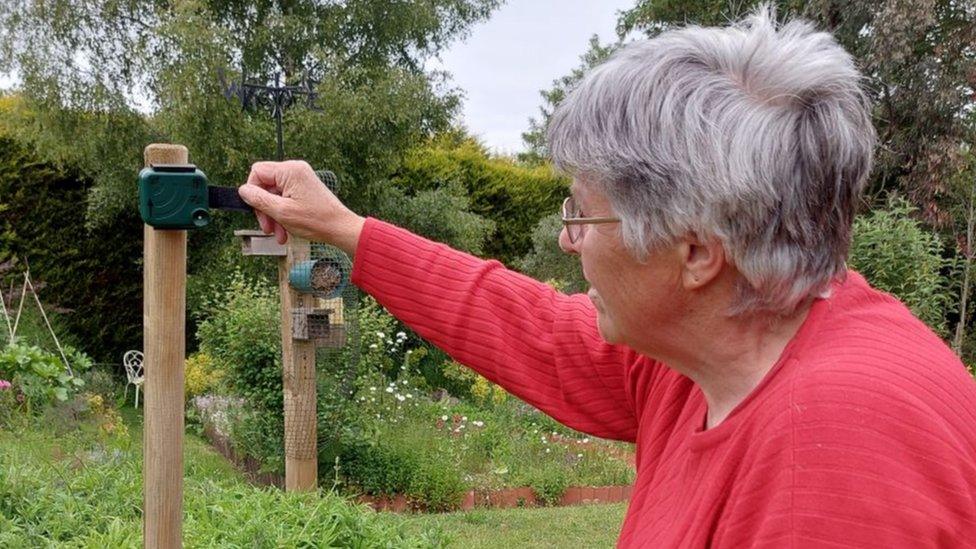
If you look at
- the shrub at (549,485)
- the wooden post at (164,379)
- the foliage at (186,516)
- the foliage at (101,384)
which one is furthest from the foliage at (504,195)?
the wooden post at (164,379)

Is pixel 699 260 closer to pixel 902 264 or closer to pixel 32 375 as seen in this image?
pixel 902 264

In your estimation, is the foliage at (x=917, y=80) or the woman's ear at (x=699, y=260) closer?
the woman's ear at (x=699, y=260)

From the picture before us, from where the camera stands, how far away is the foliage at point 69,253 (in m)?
8.23

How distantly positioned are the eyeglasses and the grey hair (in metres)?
0.04

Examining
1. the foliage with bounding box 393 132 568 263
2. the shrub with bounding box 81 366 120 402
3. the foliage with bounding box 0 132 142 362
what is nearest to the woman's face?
the shrub with bounding box 81 366 120 402

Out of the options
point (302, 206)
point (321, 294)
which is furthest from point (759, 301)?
point (321, 294)

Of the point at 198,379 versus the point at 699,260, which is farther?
the point at 198,379

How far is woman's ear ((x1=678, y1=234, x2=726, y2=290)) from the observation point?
3.24 feet

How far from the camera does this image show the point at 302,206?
1.51 meters

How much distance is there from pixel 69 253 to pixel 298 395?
487 centimetres

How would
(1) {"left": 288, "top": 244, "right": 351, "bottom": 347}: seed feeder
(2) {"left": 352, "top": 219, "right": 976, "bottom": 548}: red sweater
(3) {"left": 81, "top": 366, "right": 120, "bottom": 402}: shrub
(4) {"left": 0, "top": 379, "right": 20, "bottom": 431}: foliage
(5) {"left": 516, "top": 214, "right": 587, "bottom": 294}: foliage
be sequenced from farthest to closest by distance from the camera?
(5) {"left": 516, "top": 214, "right": 587, "bottom": 294}: foliage, (3) {"left": 81, "top": 366, "right": 120, "bottom": 402}: shrub, (4) {"left": 0, "top": 379, "right": 20, "bottom": 431}: foliage, (1) {"left": 288, "top": 244, "right": 351, "bottom": 347}: seed feeder, (2) {"left": 352, "top": 219, "right": 976, "bottom": 548}: red sweater

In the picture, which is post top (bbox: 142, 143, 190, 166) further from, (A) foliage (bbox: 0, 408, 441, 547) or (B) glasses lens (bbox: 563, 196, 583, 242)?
(A) foliage (bbox: 0, 408, 441, 547)

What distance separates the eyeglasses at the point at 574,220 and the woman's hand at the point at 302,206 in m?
0.48

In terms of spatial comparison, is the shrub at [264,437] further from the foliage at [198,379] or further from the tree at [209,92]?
the tree at [209,92]
